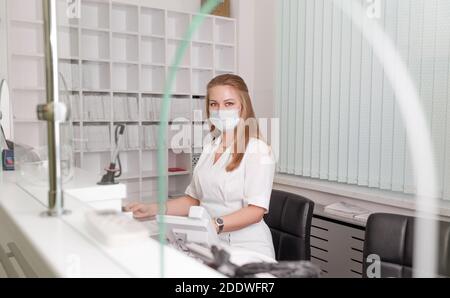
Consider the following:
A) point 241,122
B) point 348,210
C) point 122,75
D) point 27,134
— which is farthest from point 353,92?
point 27,134

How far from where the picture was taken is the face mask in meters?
1.44

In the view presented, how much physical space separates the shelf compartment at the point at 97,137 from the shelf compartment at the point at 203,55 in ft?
7.45

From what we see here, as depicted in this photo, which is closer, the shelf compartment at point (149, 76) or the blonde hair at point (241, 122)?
the blonde hair at point (241, 122)

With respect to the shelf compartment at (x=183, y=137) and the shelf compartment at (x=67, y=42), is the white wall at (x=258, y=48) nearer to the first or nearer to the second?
the shelf compartment at (x=183, y=137)

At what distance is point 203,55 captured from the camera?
3.58m

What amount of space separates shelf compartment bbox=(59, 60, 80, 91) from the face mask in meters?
0.45

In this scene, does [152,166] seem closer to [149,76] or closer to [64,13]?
[64,13]

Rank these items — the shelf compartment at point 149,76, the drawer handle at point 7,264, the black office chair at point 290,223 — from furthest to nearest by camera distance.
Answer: the shelf compartment at point 149,76, the black office chair at point 290,223, the drawer handle at point 7,264

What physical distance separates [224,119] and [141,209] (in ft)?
1.90

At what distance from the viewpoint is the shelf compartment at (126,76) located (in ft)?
9.57

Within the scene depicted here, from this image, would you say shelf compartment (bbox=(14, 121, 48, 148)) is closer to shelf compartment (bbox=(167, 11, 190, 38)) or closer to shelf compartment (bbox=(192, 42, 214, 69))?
shelf compartment (bbox=(167, 11, 190, 38))

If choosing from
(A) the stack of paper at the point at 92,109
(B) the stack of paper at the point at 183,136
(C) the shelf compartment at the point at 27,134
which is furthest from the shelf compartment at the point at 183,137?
(C) the shelf compartment at the point at 27,134

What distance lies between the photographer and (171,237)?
979mm

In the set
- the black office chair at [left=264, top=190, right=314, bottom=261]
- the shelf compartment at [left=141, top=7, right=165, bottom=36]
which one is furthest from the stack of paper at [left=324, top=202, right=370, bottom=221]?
the shelf compartment at [left=141, top=7, right=165, bottom=36]
